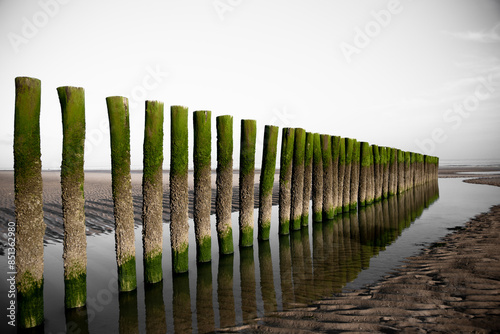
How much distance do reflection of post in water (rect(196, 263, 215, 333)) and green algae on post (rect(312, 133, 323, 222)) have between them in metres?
4.18

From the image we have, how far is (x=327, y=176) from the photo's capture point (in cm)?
889

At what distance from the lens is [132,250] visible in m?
4.20

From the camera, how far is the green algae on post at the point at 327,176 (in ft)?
28.9

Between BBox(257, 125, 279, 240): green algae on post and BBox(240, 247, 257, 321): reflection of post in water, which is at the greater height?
BBox(257, 125, 279, 240): green algae on post

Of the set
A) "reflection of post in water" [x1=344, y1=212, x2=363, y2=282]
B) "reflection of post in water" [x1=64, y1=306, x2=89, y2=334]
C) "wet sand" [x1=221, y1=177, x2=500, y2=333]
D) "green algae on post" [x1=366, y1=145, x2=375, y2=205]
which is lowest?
"reflection of post in water" [x1=64, y1=306, x2=89, y2=334]

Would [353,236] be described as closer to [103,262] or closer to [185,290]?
[185,290]

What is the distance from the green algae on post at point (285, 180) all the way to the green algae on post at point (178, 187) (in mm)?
2921

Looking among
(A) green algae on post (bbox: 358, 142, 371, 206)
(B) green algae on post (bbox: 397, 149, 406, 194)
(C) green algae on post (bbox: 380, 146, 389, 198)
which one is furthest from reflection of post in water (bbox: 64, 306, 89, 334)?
(B) green algae on post (bbox: 397, 149, 406, 194)

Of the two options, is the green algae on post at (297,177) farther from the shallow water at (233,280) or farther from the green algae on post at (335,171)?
the green algae on post at (335,171)

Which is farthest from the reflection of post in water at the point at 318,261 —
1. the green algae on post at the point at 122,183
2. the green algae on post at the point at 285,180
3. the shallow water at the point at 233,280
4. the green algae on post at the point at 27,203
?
the green algae on post at the point at 27,203

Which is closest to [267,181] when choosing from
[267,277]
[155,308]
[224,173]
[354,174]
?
[224,173]

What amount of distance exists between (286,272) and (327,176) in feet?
14.5

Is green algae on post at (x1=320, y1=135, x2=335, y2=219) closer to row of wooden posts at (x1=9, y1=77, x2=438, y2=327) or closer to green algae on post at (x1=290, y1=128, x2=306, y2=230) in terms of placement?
row of wooden posts at (x1=9, y1=77, x2=438, y2=327)

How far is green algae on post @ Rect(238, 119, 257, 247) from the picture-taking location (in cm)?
613
